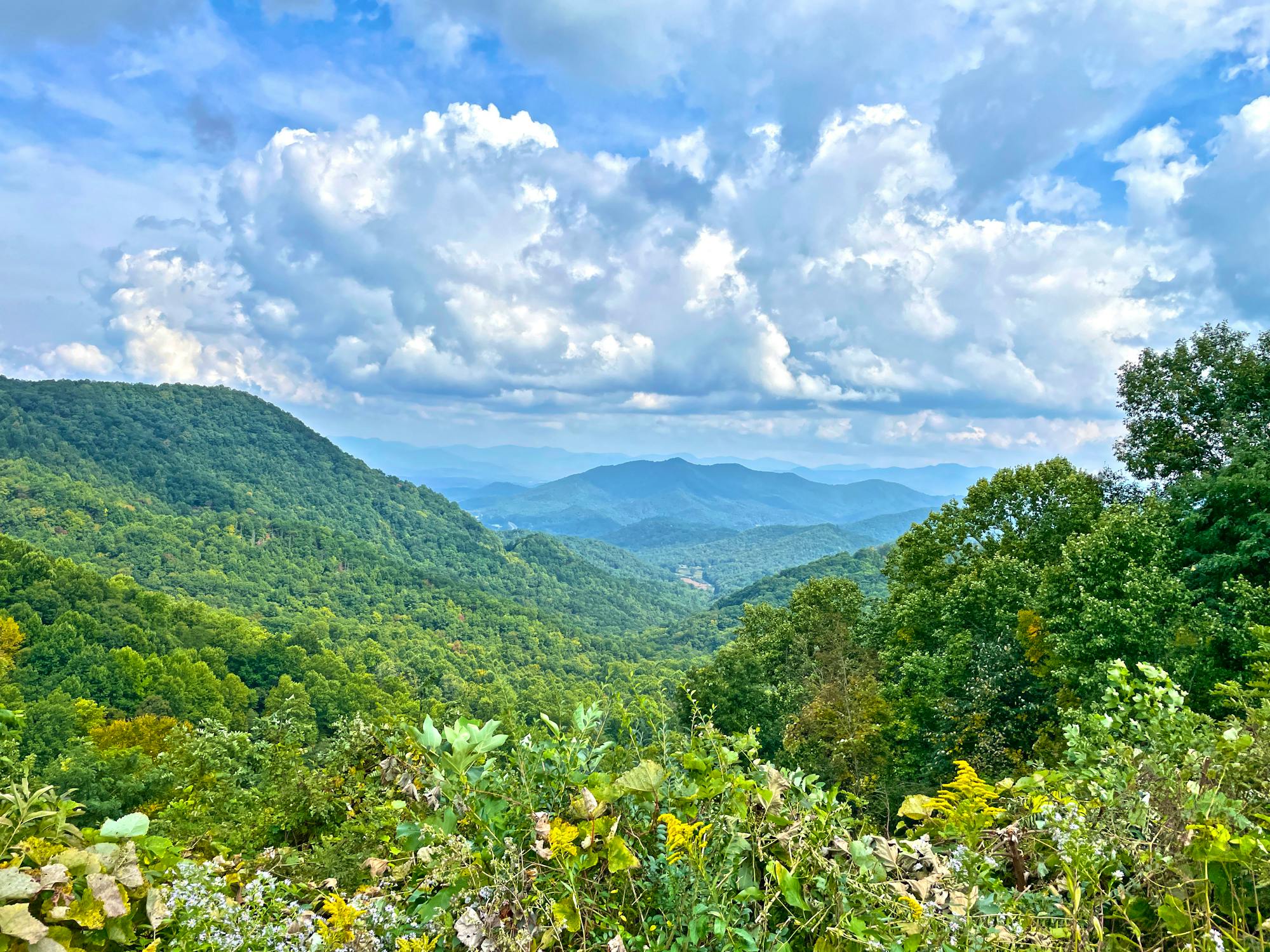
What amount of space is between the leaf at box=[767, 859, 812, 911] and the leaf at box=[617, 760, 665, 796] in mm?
355

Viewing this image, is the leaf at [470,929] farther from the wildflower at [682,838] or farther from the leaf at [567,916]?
the wildflower at [682,838]

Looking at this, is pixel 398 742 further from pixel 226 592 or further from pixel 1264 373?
pixel 226 592

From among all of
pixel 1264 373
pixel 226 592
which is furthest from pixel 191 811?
pixel 226 592

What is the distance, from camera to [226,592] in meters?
96.2

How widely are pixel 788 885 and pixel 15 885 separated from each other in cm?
171

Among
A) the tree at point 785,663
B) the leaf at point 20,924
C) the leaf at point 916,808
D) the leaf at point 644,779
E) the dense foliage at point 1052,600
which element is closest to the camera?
the leaf at point 20,924

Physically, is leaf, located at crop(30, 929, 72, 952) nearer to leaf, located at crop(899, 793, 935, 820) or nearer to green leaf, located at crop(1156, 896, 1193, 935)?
leaf, located at crop(899, 793, 935, 820)

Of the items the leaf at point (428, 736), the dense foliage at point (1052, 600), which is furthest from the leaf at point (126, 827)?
the dense foliage at point (1052, 600)

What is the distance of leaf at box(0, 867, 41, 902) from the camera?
1349 millimetres

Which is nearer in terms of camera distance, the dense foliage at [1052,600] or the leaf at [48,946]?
the leaf at [48,946]

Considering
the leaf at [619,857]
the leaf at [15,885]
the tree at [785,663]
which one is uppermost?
the leaf at [15,885]

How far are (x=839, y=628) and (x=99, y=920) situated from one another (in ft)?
71.1

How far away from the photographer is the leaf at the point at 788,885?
1.65 meters

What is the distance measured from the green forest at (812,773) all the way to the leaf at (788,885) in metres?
→ 0.04
